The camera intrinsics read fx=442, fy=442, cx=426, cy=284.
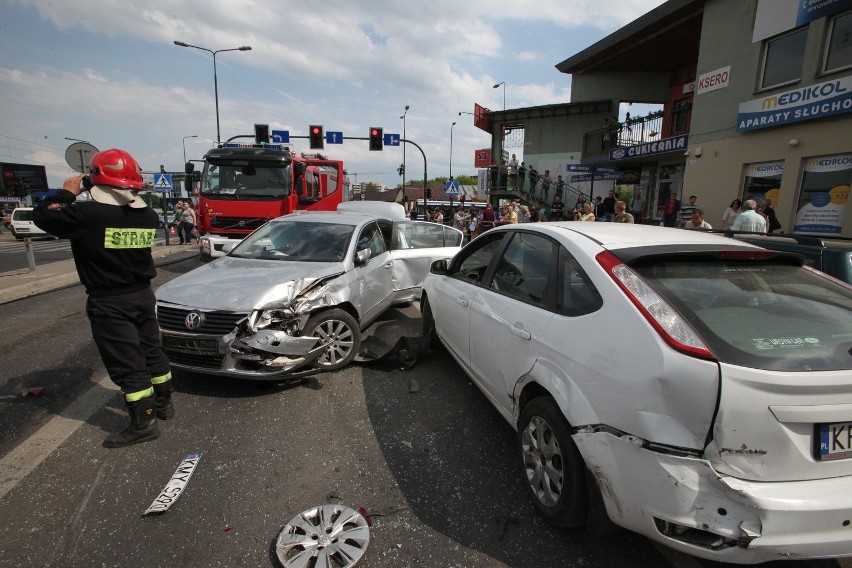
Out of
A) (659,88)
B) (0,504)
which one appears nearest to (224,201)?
(0,504)

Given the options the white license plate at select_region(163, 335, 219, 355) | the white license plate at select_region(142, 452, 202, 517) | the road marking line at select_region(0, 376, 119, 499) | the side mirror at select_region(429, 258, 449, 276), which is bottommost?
the road marking line at select_region(0, 376, 119, 499)

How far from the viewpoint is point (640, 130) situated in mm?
17938

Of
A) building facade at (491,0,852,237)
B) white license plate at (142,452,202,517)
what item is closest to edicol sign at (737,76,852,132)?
building facade at (491,0,852,237)

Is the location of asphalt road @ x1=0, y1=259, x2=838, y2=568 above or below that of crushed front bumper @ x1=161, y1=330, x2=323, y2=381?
below

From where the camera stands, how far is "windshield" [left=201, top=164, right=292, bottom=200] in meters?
10.6

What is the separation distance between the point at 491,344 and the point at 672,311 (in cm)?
134

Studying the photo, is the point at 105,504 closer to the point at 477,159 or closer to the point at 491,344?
the point at 491,344

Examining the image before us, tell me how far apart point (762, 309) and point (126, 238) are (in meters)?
3.74

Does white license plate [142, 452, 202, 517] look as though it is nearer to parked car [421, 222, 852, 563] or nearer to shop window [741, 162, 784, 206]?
parked car [421, 222, 852, 563]

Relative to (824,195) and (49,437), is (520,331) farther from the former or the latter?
(824,195)

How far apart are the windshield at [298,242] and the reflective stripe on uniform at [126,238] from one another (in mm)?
1786

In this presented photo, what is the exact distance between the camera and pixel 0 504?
8.06 feet

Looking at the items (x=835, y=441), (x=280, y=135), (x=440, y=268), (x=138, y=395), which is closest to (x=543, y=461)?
(x=835, y=441)

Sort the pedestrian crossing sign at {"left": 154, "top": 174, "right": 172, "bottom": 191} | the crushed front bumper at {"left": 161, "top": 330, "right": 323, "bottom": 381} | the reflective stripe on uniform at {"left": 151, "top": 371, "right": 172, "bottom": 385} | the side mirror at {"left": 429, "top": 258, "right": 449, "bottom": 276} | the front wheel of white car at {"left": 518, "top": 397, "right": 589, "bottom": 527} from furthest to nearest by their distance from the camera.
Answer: the pedestrian crossing sign at {"left": 154, "top": 174, "right": 172, "bottom": 191}
the side mirror at {"left": 429, "top": 258, "right": 449, "bottom": 276}
the crushed front bumper at {"left": 161, "top": 330, "right": 323, "bottom": 381}
the reflective stripe on uniform at {"left": 151, "top": 371, "right": 172, "bottom": 385}
the front wheel of white car at {"left": 518, "top": 397, "right": 589, "bottom": 527}
